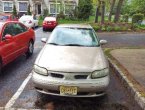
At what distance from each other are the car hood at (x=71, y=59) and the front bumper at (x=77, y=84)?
0.23 m

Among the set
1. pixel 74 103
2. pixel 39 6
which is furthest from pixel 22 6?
pixel 74 103

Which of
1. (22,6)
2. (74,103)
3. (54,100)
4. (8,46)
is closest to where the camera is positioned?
(74,103)

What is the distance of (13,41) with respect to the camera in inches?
359

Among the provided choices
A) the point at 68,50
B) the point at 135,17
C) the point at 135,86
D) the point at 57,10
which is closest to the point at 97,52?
the point at 68,50

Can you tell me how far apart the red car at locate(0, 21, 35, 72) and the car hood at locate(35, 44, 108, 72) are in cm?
169

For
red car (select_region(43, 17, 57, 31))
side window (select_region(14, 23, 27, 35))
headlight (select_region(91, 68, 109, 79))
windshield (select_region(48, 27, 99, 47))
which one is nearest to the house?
red car (select_region(43, 17, 57, 31))

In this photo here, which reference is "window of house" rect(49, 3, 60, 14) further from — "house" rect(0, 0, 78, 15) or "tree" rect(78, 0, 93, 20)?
"tree" rect(78, 0, 93, 20)

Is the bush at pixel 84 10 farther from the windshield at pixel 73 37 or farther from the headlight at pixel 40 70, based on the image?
the headlight at pixel 40 70

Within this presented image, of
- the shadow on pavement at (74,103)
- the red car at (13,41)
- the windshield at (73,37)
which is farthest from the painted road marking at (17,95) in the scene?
the windshield at (73,37)

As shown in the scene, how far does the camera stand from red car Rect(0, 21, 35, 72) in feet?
27.4

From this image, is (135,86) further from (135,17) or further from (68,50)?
(135,17)

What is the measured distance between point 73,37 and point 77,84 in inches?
93.2

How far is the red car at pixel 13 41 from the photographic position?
8350 mm

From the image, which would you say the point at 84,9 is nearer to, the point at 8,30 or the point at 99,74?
the point at 8,30
